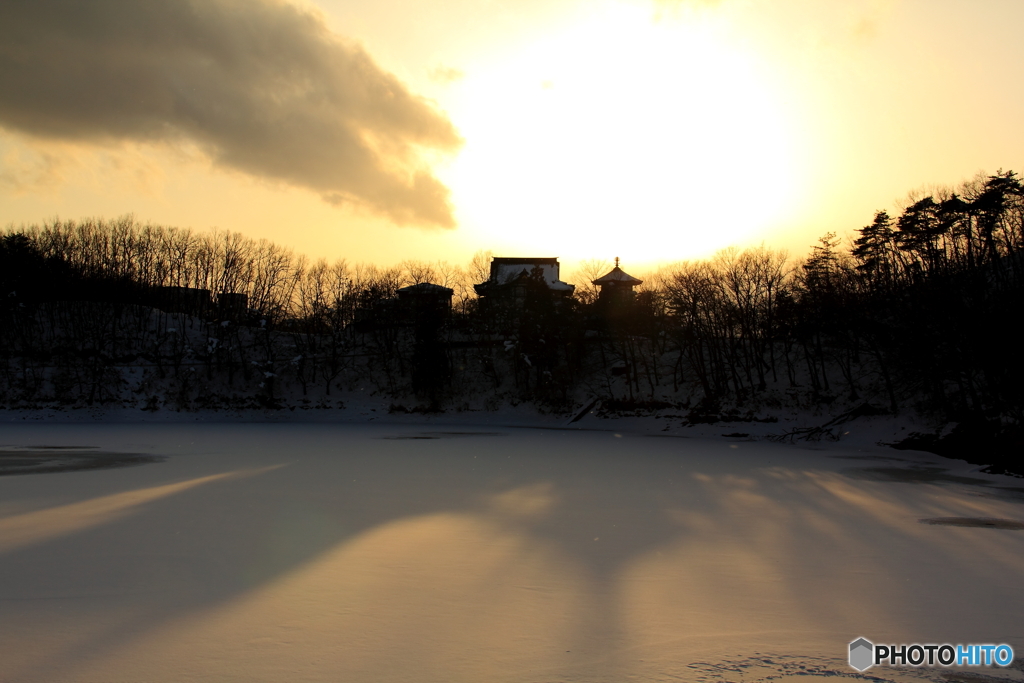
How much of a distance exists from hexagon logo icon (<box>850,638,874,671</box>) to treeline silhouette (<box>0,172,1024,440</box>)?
27.8 m

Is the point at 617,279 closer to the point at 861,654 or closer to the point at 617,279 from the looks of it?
the point at 617,279

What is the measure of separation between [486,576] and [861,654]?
15.0 ft

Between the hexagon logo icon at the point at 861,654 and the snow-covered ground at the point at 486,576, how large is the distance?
108 mm

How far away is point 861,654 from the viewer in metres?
6.20

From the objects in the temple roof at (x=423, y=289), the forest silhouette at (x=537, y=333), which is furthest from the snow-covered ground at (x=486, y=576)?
the temple roof at (x=423, y=289)

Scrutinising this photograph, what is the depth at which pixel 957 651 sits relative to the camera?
6.30 meters

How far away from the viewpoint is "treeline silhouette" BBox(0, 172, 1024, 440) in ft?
124

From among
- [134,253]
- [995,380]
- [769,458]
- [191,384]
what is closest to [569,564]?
[769,458]

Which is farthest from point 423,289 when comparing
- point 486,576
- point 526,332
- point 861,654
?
point 861,654

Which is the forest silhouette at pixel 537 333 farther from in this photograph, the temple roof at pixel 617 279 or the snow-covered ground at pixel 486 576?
the snow-covered ground at pixel 486 576

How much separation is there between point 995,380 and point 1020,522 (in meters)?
18.4

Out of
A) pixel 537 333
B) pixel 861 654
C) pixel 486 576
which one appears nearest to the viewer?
pixel 861 654

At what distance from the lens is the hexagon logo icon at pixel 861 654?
5914 millimetres

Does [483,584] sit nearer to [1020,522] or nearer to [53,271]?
[1020,522]
